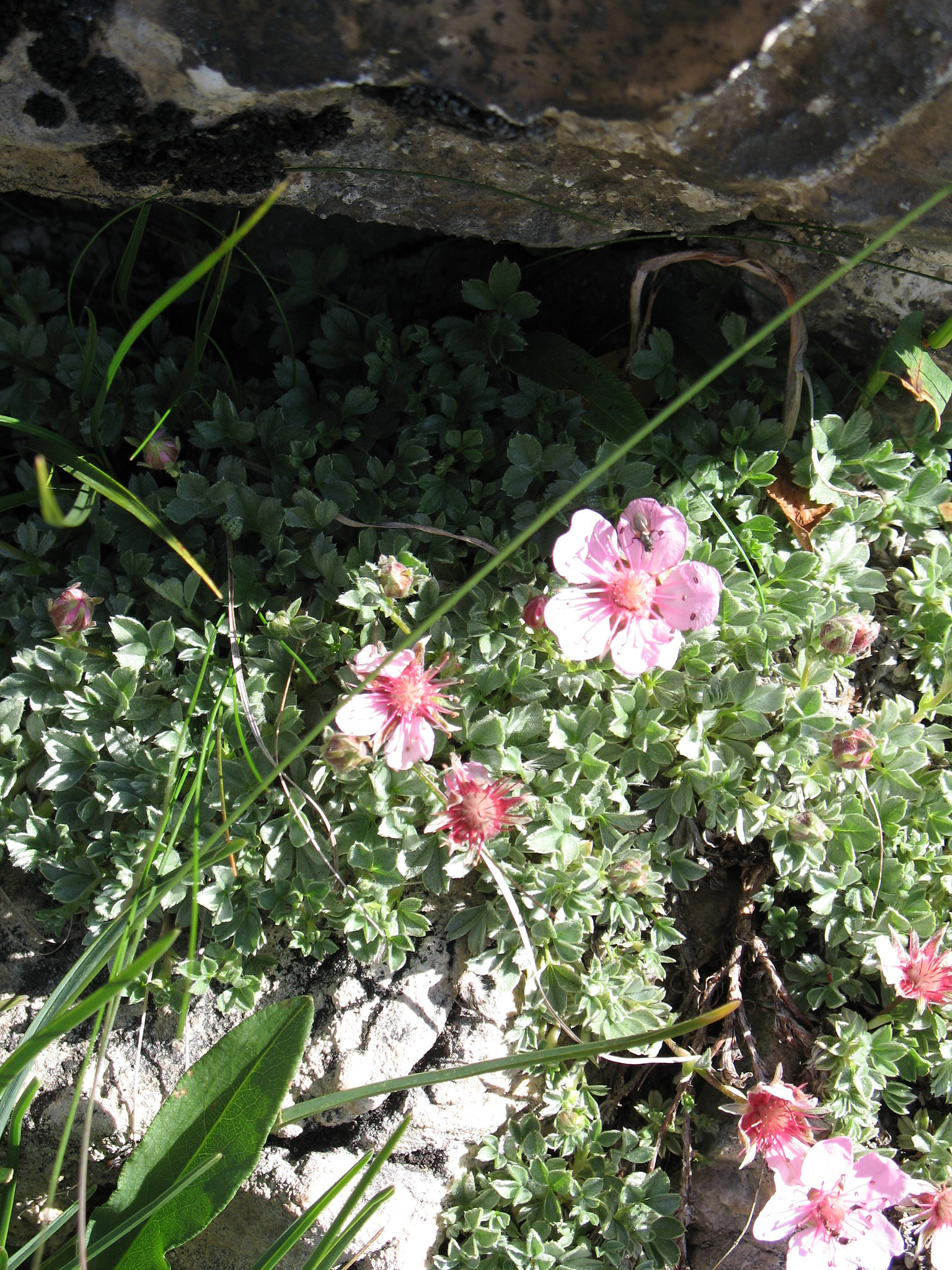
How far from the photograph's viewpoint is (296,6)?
164 cm

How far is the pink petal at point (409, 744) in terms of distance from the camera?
1.97 metres

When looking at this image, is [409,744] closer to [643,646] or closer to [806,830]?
[643,646]

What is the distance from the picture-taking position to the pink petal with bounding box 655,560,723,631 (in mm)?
2008

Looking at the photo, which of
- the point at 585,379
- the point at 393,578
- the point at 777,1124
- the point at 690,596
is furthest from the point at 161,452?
the point at 777,1124

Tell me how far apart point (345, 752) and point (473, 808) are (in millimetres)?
291

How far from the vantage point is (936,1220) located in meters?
2.08

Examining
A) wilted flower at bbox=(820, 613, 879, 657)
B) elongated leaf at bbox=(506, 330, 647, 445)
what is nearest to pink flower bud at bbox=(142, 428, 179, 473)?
elongated leaf at bbox=(506, 330, 647, 445)

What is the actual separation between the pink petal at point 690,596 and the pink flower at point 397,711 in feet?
1.68

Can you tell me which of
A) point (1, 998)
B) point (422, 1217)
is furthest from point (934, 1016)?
point (1, 998)

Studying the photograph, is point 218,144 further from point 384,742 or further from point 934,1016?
point 934,1016

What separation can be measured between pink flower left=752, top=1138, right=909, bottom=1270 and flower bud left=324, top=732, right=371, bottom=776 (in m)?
1.25

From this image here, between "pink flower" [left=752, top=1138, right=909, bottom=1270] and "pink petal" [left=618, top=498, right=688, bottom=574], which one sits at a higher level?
"pink petal" [left=618, top=498, right=688, bottom=574]

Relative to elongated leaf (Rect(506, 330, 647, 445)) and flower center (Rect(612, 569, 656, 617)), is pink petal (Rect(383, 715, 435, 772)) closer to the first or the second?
flower center (Rect(612, 569, 656, 617))

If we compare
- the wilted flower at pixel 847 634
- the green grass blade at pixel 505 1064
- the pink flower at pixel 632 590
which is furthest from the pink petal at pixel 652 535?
the green grass blade at pixel 505 1064
